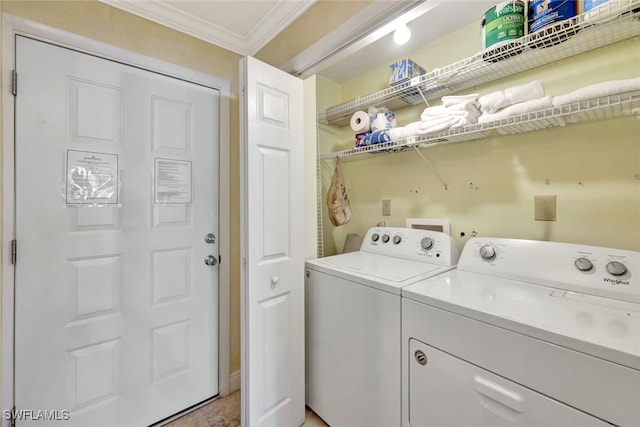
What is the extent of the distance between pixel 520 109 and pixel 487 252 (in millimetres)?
638

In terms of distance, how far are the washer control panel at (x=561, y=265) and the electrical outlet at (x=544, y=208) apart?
0.75 feet

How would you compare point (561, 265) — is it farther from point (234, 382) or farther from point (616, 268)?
point (234, 382)

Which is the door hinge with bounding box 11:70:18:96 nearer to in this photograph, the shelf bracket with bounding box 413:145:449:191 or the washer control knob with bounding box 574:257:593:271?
the shelf bracket with bounding box 413:145:449:191

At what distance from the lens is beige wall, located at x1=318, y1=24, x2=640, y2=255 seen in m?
1.10

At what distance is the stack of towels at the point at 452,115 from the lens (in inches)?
48.3

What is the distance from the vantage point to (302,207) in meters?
1.46

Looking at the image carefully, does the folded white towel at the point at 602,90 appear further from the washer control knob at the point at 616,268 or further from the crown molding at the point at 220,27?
the crown molding at the point at 220,27

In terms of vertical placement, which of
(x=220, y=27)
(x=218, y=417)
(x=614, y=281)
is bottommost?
(x=218, y=417)

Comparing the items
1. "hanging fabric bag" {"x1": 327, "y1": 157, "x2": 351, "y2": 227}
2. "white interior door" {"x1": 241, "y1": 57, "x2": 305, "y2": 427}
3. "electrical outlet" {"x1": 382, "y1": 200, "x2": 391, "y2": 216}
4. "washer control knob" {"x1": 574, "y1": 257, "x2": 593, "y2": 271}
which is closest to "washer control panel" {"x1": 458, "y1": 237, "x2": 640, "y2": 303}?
"washer control knob" {"x1": 574, "y1": 257, "x2": 593, "y2": 271}

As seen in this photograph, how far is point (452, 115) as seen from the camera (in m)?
1.25

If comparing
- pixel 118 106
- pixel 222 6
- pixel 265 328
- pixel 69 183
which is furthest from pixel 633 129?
pixel 69 183

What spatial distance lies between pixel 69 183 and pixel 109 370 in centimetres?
99

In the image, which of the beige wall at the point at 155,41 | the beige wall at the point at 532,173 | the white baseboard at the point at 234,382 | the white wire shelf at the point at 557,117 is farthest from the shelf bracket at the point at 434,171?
the white baseboard at the point at 234,382

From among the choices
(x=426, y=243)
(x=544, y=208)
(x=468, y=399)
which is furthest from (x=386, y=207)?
(x=468, y=399)
